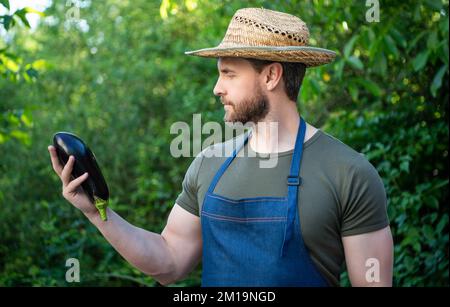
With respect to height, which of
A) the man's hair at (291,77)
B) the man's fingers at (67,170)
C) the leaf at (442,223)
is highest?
the man's hair at (291,77)

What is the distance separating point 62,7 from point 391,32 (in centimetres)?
548

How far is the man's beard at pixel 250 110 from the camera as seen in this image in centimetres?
239

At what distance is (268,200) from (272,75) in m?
0.50

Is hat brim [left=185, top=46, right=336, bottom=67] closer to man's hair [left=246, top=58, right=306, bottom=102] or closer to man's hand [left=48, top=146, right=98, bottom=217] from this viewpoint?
man's hair [left=246, top=58, right=306, bottom=102]

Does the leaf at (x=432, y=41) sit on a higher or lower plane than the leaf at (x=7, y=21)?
lower

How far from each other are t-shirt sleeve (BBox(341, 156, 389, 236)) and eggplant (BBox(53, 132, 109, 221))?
84cm

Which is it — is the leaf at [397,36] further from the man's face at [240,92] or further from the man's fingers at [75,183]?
the man's fingers at [75,183]

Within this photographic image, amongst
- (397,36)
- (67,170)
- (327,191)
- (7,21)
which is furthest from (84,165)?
(397,36)

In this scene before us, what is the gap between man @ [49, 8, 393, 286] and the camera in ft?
7.26

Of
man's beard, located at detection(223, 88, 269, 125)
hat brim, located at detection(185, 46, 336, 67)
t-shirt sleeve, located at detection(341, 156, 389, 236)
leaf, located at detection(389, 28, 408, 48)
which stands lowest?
t-shirt sleeve, located at detection(341, 156, 389, 236)

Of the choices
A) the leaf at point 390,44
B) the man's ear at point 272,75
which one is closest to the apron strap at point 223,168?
the man's ear at point 272,75

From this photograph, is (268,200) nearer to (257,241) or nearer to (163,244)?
(257,241)

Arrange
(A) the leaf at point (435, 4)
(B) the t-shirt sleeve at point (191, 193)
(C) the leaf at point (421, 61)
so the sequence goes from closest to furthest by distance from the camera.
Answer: (B) the t-shirt sleeve at point (191, 193) → (A) the leaf at point (435, 4) → (C) the leaf at point (421, 61)

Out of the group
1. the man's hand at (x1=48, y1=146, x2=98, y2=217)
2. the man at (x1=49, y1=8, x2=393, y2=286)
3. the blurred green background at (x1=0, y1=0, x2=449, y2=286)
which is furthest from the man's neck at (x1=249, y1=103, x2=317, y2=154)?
the blurred green background at (x1=0, y1=0, x2=449, y2=286)
